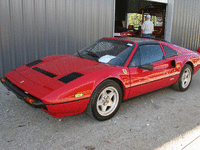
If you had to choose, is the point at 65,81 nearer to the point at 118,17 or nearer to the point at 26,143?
the point at 26,143

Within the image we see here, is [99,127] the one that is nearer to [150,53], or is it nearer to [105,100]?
[105,100]

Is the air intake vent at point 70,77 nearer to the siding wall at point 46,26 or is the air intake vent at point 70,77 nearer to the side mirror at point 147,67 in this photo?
the side mirror at point 147,67

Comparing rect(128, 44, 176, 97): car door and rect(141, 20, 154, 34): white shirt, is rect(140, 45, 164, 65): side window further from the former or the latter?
rect(141, 20, 154, 34): white shirt

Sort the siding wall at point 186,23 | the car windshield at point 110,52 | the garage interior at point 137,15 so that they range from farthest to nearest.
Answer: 1. the garage interior at point 137,15
2. the siding wall at point 186,23
3. the car windshield at point 110,52

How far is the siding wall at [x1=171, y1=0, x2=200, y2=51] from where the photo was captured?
10.5 meters

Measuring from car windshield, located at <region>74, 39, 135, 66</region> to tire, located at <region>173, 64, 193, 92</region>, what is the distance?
1631 millimetres

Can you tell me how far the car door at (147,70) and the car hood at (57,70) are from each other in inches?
22.7

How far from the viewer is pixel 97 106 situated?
2.98 meters

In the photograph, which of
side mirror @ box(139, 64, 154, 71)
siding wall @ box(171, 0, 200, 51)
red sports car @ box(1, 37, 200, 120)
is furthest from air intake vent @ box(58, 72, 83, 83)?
siding wall @ box(171, 0, 200, 51)

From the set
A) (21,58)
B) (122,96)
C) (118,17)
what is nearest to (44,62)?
(122,96)

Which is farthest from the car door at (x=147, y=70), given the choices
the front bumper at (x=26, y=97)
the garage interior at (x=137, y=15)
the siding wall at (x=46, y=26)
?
the garage interior at (x=137, y=15)

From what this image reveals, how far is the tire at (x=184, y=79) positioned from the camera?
4.59 m

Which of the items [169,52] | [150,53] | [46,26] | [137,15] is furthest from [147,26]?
[137,15]

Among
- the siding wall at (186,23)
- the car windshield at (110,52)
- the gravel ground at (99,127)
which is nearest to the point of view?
the gravel ground at (99,127)
